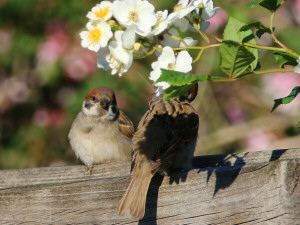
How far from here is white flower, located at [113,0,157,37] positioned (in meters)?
1.18

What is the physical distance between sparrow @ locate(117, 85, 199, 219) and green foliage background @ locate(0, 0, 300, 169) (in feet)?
3.97

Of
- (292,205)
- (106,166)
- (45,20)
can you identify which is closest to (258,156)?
(106,166)

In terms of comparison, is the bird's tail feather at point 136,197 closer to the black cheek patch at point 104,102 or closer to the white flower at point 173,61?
the white flower at point 173,61

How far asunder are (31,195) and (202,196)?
454 millimetres

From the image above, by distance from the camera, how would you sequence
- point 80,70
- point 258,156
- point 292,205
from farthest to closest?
point 80,70, point 258,156, point 292,205

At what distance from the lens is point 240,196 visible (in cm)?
151

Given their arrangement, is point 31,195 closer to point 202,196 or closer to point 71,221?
point 71,221

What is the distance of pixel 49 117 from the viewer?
3877mm

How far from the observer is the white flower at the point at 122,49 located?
1.18 m

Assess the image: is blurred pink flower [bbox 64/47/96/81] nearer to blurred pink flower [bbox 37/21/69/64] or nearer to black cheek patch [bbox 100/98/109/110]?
blurred pink flower [bbox 37/21/69/64]

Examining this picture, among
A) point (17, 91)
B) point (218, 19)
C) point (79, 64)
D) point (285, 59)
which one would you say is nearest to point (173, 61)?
point (285, 59)

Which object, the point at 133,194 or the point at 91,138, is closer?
the point at 133,194

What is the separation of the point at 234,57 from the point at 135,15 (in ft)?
0.72

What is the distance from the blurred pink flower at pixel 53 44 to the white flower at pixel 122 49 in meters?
2.63
